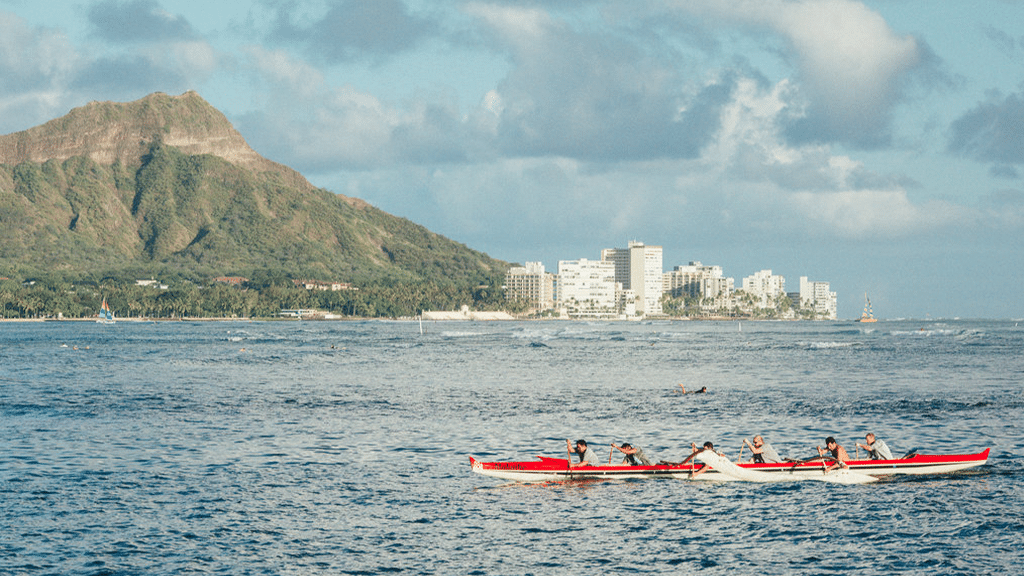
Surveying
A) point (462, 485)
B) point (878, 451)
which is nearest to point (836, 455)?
point (878, 451)

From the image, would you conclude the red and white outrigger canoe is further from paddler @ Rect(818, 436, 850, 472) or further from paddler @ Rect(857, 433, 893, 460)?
paddler @ Rect(857, 433, 893, 460)

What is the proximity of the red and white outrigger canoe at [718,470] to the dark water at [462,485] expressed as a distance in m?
0.64

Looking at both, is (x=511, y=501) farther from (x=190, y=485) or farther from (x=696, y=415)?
(x=696, y=415)

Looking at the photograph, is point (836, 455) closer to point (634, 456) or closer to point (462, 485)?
point (634, 456)

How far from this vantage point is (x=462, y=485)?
42.4m

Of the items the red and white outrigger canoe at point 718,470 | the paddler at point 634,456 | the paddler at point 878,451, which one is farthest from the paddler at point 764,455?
the paddler at point 634,456

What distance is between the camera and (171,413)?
7088cm

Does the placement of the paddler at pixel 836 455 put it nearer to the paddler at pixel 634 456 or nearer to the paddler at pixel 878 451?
the paddler at pixel 878 451

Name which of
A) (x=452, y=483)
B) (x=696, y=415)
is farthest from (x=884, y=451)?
(x=696, y=415)

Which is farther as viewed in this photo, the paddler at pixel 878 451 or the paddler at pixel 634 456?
the paddler at pixel 878 451

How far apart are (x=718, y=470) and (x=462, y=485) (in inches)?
447

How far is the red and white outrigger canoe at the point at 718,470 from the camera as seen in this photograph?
140 feet

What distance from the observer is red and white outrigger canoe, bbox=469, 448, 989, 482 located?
4262 centimetres

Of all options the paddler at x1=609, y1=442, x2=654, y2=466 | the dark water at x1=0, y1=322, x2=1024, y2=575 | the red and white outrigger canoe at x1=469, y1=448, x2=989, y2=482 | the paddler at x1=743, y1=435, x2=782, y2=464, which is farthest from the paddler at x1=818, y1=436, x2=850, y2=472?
the paddler at x1=609, y1=442, x2=654, y2=466
